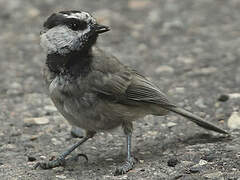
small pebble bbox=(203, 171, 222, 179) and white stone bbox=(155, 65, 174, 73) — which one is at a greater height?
white stone bbox=(155, 65, 174, 73)

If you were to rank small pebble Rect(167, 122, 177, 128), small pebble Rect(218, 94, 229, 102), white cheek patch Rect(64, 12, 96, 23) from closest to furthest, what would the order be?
white cheek patch Rect(64, 12, 96, 23) < small pebble Rect(167, 122, 177, 128) < small pebble Rect(218, 94, 229, 102)

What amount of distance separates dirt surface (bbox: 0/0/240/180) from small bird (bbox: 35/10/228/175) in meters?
0.41

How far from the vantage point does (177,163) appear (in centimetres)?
515

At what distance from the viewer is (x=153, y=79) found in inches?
304

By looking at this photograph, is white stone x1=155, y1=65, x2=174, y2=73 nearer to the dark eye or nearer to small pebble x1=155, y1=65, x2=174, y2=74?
small pebble x1=155, y1=65, x2=174, y2=74

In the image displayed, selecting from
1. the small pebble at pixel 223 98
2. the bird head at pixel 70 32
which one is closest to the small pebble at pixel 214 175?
the bird head at pixel 70 32

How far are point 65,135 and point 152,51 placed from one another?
118 inches

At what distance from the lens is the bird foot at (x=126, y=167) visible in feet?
16.7

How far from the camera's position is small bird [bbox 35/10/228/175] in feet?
16.6

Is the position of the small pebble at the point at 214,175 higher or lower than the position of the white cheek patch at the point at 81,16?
lower

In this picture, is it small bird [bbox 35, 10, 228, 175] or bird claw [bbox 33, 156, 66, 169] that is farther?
bird claw [bbox 33, 156, 66, 169]

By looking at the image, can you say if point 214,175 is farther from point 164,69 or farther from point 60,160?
point 164,69

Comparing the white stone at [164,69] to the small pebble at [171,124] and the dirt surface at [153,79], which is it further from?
the small pebble at [171,124]

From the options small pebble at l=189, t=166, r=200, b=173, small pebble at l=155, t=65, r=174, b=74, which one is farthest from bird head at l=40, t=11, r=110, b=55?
small pebble at l=155, t=65, r=174, b=74
